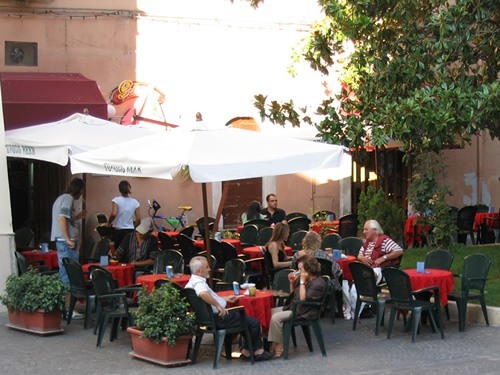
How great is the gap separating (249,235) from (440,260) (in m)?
4.91

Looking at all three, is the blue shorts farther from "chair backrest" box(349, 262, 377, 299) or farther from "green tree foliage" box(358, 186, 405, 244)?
"green tree foliage" box(358, 186, 405, 244)

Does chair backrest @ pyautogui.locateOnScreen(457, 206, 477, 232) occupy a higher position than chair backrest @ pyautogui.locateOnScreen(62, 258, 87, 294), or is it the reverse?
chair backrest @ pyautogui.locateOnScreen(457, 206, 477, 232)

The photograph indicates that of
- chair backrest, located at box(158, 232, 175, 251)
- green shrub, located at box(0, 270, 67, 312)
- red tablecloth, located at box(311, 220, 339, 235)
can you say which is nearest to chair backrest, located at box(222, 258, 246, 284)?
green shrub, located at box(0, 270, 67, 312)

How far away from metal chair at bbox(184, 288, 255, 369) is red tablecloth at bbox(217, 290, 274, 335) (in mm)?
303

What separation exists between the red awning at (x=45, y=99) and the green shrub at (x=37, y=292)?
5898mm

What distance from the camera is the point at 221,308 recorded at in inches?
411

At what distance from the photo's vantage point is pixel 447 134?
554 inches

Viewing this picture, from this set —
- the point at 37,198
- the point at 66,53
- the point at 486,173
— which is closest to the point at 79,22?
the point at 66,53

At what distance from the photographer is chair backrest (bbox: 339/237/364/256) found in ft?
49.1

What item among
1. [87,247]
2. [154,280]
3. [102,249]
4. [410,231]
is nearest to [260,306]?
[154,280]

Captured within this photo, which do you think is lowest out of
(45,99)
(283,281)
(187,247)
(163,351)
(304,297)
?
(163,351)

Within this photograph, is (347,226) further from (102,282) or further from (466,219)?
(102,282)

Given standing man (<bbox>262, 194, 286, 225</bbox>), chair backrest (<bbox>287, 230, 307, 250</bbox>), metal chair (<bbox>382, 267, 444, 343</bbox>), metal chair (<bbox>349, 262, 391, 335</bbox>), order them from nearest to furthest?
metal chair (<bbox>382, 267, 444, 343</bbox>) < metal chair (<bbox>349, 262, 391, 335</bbox>) < chair backrest (<bbox>287, 230, 307, 250</bbox>) < standing man (<bbox>262, 194, 286, 225</bbox>)

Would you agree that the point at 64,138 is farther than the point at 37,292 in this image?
Yes
